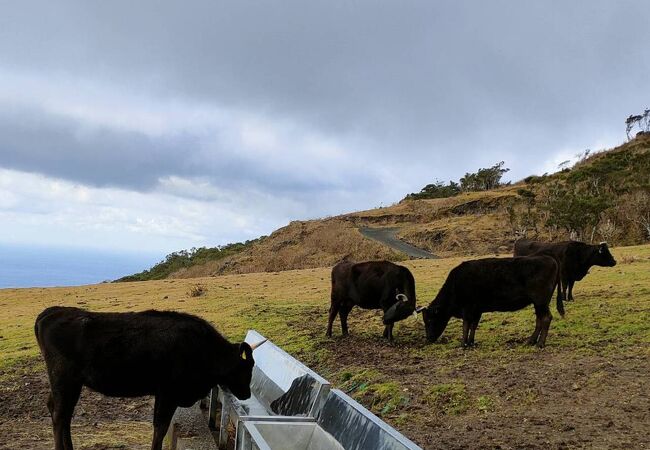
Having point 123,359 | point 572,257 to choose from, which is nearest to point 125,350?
point 123,359

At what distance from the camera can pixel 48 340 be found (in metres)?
6.58

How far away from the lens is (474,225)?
188 ft

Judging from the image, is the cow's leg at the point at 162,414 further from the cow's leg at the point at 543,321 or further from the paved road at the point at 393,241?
the paved road at the point at 393,241

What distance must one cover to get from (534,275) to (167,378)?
24.9 feet

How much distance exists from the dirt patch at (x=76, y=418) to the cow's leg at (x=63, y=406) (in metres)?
0.95

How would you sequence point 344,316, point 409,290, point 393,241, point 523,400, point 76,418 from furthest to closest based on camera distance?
point 393,241 < point 344,316 < point 409,290 < point 76,418 < point 523,400

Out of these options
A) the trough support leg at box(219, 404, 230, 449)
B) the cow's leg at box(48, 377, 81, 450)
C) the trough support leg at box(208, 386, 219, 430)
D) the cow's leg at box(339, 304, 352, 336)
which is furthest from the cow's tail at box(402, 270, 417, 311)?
the cow's leg at box(48, 377, 81, 450)

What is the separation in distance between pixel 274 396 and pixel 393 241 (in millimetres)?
49287

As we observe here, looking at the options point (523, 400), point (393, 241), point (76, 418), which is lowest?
point (76, 418)

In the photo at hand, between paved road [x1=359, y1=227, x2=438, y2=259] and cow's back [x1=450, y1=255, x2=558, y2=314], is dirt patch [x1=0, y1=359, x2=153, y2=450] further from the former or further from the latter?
paved road [x1=359, y1=227, x2=438, y2=259]

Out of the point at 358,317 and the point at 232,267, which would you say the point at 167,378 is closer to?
the point at 358,317

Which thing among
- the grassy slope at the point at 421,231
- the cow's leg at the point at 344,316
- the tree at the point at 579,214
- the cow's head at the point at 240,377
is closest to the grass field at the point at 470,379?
the cow's leg at the point at 344,316

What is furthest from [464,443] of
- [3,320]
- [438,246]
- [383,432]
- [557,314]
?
[438,246]

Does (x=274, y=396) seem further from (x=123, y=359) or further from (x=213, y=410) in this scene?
(x=123, y=359)
